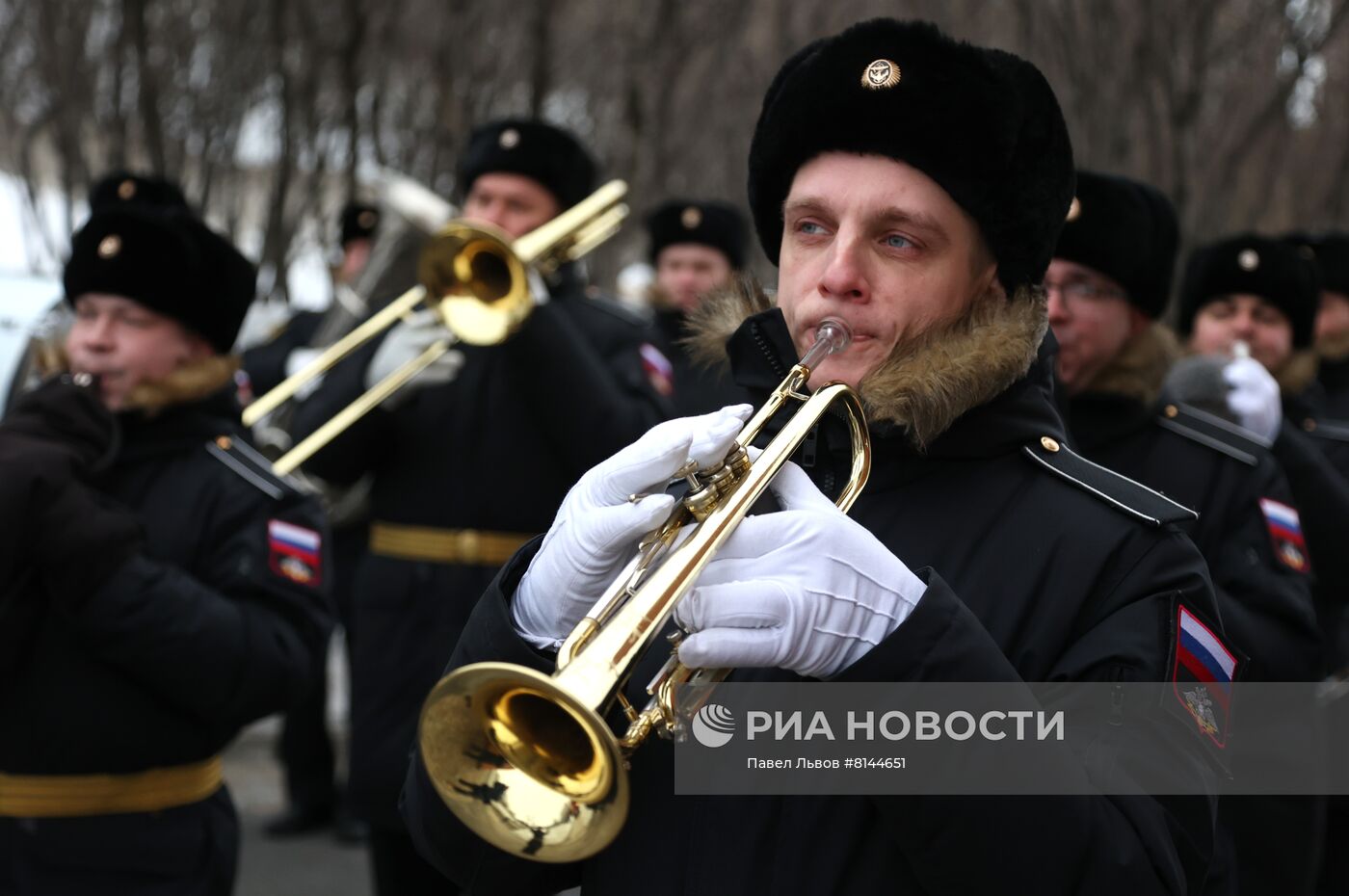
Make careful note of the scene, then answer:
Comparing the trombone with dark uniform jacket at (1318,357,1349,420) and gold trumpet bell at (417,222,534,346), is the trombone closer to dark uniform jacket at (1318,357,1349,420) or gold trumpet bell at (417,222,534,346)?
gold trumpet bell at (417,222,534,346)

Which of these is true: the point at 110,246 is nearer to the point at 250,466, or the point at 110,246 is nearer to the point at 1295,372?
the point at 250,466

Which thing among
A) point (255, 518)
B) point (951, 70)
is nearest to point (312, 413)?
point (255, 518)

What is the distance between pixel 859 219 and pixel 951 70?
25cm

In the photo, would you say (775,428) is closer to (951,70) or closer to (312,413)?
(951,70)

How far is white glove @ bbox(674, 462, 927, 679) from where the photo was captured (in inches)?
73.9

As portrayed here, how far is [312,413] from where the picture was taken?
5133 millimetres

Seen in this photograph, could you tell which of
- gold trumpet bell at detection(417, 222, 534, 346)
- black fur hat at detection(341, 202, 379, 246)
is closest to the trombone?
gold trumpet bell at detection(417, 222, 534, 346)

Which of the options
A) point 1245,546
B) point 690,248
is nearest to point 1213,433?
point 1245,546

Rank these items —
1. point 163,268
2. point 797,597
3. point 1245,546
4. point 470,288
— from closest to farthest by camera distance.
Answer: point 797,597 → point 1245,546 → point 163,268 → point 470,288

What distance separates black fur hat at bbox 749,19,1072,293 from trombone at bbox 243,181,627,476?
2.66m

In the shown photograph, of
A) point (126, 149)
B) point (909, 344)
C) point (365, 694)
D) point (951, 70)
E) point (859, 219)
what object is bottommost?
point (126, 149)

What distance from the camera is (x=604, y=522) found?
2039 millimetres

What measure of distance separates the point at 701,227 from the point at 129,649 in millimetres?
5218

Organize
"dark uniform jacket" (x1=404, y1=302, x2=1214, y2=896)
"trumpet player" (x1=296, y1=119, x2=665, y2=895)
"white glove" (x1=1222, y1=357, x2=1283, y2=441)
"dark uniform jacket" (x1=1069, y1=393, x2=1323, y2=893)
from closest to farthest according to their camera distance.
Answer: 1. "dark uniform jacket" (x1=404, y1=302, x2=1214, y2=896)
2. "dark uniform jacket" (x1=1069, y1=393, x2=1323, y2=893)
3. "white glove" (x1=1222, y1=357, x2=1283, y2=441)
4. "trumpet player" (x1=296, y1=119, x2=665, y2=895)
